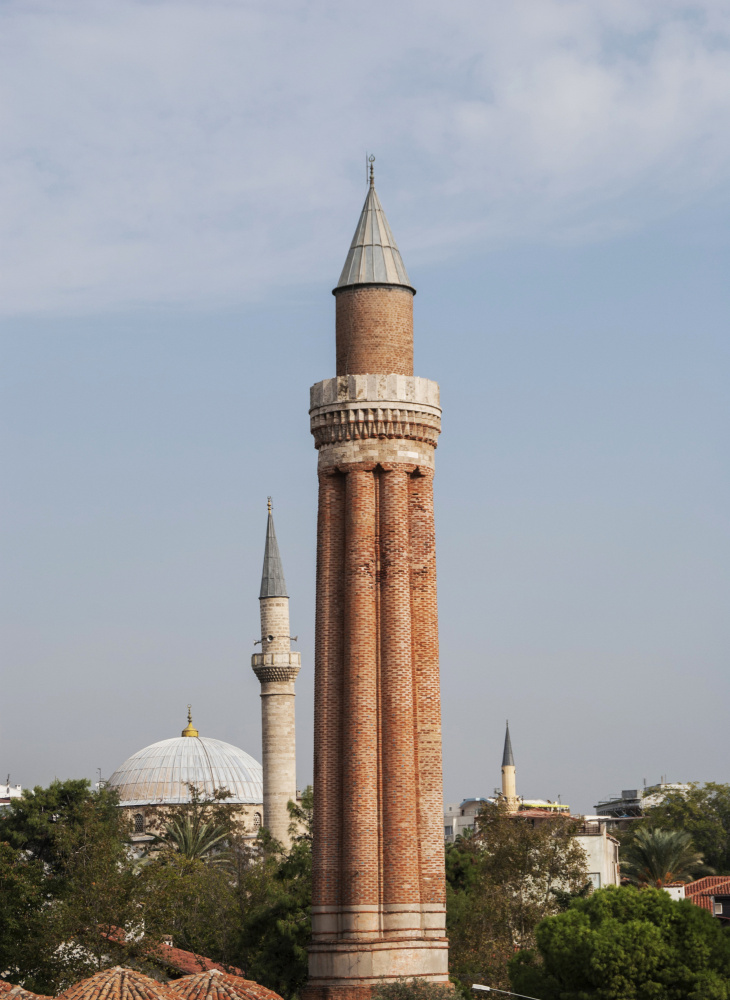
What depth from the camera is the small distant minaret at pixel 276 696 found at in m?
54.5

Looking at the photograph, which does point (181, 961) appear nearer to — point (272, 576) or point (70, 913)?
point (70, 913)

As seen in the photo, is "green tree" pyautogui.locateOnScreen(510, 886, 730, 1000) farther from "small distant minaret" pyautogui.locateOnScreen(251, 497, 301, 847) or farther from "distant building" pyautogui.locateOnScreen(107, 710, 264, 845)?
"distant building" pyautogui.locateOnScreen(107, 710, 264, 845)

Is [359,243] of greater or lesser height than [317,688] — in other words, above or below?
above

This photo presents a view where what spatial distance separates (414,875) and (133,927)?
7674mm

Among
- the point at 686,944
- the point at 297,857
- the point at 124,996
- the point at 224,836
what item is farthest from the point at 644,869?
the point at 124,996

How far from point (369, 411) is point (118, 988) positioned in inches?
426

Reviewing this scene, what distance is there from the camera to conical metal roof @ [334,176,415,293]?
28.0m

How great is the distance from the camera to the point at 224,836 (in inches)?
2224

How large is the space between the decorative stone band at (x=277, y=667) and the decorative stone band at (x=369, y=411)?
92.0ft

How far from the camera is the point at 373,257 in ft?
92.9

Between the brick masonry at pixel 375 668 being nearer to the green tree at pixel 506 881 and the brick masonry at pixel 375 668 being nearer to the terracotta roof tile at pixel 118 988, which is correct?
the terracotta roof tile at pixel 118 988

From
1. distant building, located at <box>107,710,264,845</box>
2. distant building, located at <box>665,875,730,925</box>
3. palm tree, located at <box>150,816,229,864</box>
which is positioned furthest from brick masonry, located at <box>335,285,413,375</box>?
distant building, located at <box>107,710,264,845</box>

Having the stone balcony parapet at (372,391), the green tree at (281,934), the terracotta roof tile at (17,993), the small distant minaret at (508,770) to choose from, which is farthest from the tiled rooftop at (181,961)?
the small distant minaret at (508,770)

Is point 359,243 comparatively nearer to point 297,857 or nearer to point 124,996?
point 124,996
